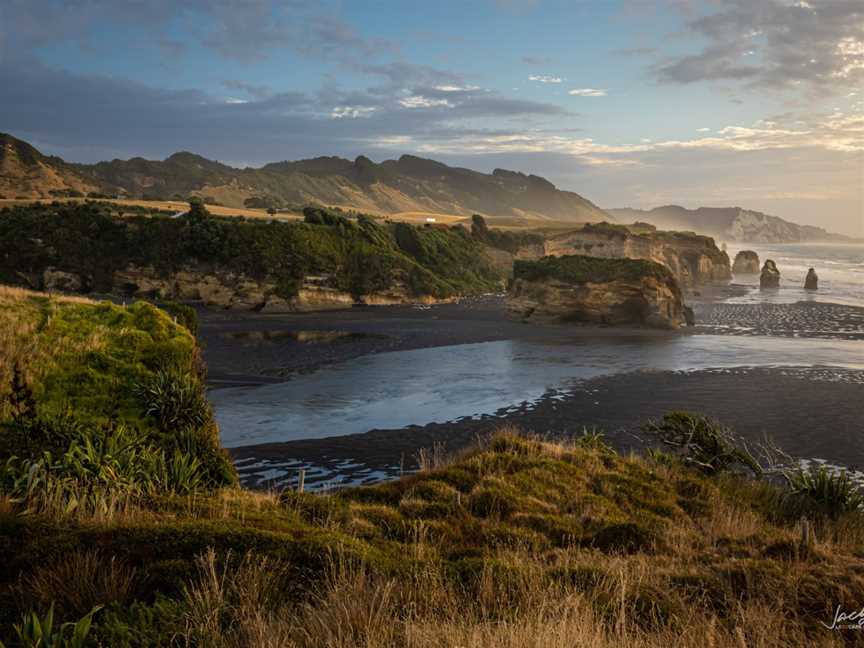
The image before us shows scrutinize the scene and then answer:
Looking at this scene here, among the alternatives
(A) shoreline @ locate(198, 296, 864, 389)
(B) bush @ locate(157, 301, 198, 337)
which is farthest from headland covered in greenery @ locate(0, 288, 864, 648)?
(A) shoreline @ locate(198, 296, 864, 389)

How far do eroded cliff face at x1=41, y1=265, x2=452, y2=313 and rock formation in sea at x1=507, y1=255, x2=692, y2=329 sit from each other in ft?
69.9

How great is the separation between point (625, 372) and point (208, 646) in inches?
1291

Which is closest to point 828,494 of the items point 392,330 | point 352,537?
point 352,537

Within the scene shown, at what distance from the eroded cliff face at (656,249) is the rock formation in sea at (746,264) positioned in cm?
1905

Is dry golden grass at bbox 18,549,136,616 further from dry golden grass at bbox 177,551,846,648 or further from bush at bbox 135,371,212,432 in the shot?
bush at bbox 135,371,212,432

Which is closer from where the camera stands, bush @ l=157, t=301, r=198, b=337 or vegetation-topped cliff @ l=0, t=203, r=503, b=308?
bush @ l=157, t=301, r=198, b=337

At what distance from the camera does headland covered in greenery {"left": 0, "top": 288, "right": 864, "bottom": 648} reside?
5.29 m

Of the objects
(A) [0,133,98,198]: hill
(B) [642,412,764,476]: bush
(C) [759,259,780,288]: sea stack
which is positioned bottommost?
(B) [642,412,764,476]: bush

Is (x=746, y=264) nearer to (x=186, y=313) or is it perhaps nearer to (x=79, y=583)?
(x=186, y=313)

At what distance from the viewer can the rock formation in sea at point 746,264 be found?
420 ft

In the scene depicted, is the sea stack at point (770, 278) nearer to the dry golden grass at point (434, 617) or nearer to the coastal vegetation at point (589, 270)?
the coastal vegetation at point (589, 270)

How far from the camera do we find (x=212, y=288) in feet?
201

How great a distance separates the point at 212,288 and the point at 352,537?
188ft

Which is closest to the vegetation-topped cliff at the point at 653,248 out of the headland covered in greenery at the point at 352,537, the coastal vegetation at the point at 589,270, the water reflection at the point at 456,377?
the coastal vegetation at the point at 589,270
